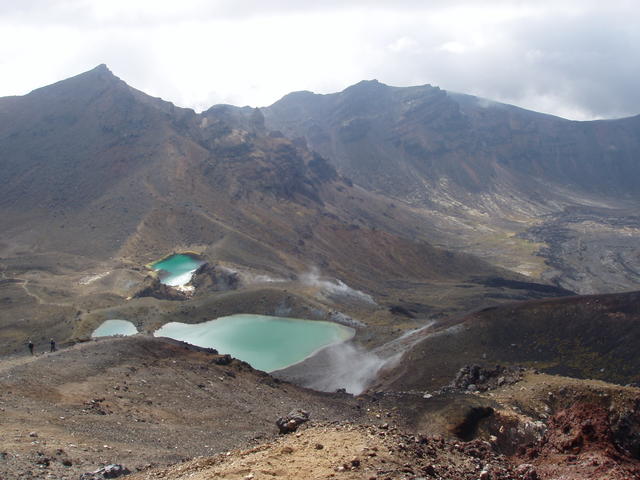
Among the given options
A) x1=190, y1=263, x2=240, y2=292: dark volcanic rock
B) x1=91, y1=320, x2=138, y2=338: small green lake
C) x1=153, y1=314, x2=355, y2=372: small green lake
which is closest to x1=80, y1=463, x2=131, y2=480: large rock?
x1=153, y1=314, x2=355, y2=372: small green lake

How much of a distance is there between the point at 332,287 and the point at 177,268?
28.4 meters

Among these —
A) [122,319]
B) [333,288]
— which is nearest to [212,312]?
[122,319]

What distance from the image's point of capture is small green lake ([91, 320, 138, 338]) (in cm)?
6875

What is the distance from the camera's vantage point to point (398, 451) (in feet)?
61.5

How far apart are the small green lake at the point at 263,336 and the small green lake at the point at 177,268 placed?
28.2m

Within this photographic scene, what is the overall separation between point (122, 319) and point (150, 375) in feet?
114

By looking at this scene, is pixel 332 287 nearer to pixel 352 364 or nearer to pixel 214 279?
pixel 214 279

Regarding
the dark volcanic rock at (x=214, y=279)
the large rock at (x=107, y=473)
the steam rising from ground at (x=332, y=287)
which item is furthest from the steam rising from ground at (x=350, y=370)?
the steam rising from ground at (x=332, y=287)

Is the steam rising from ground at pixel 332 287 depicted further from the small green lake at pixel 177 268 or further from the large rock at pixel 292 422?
the large rock at pixel 292 422

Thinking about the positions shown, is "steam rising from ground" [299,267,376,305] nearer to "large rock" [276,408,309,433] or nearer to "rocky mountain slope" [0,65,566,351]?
"rocky mountain slope" [0,65,566,351]

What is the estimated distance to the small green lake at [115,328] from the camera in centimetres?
6875

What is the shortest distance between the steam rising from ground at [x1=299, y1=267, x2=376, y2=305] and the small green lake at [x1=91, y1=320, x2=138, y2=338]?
38.9 metres

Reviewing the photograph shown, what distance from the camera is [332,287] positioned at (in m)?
110

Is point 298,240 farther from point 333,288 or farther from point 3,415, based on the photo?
point 3,415
